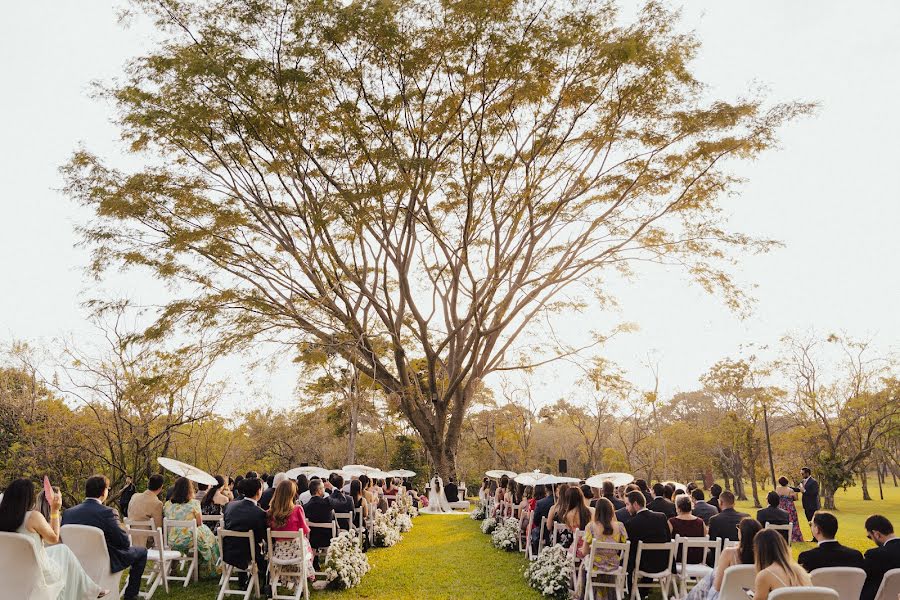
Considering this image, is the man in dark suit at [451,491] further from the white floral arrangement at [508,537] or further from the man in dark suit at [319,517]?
the man in dark suit at [319,517]

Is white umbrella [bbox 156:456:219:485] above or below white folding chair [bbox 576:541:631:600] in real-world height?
above

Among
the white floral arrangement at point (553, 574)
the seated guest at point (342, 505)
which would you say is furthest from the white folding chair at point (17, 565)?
the seated guest at point (342, 505)

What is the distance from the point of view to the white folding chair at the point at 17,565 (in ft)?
14.5

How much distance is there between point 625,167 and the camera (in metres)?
16.1

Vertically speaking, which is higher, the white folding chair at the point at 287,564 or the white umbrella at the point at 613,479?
the white umbrella at the point at 613,479

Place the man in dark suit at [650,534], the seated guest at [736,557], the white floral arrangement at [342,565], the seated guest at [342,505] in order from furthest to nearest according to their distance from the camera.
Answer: the seated guest at [342,505], the white floral arrangement at [342,565], the man in dark suit at [650,534], the seated guest at [736,557]

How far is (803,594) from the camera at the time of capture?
384 centimetres

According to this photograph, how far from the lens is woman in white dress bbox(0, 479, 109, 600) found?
4.56 metres

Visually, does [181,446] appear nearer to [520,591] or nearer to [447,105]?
[447,105]

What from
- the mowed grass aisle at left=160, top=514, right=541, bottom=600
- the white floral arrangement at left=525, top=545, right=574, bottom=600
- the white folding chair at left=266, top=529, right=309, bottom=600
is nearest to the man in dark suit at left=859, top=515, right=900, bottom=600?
the white floral arrangement at left=525, top=545, right=574, bottom=600

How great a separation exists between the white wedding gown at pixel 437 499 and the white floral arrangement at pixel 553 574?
40.9 ft

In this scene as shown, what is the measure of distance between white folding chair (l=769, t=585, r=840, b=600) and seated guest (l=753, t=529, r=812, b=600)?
15.9 inches

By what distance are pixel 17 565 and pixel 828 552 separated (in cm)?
641

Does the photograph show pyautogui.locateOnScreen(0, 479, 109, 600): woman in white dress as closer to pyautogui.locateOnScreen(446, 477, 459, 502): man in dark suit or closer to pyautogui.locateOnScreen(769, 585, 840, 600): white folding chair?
pyautogui.locateOnScreen(769, 585, 840, 600): white folding chair
